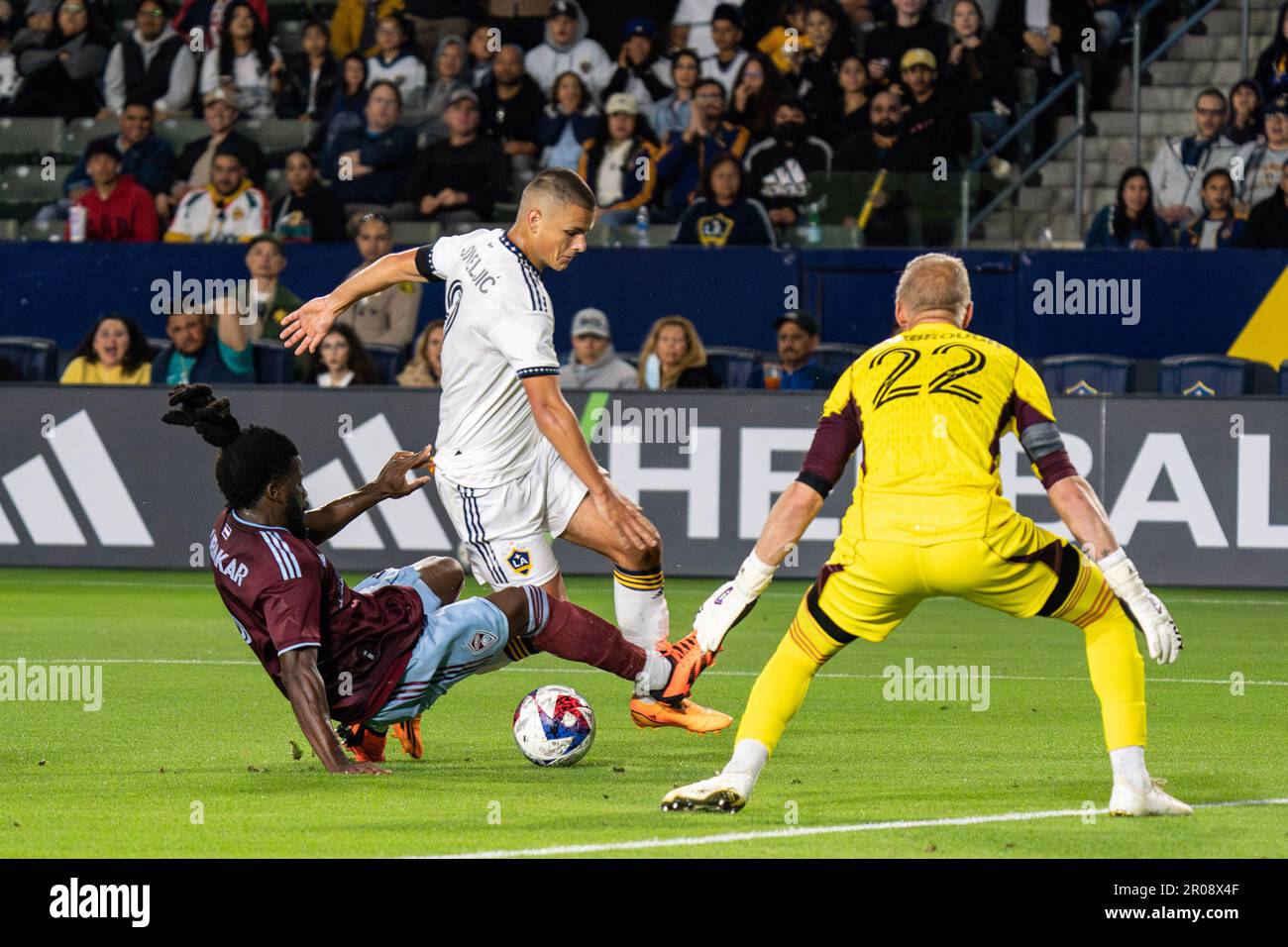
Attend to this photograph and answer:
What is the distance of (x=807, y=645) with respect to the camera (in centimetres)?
636

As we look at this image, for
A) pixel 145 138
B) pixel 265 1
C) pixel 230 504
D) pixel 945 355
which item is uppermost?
pixel 265 1

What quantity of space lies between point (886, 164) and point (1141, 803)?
11418 millimetres

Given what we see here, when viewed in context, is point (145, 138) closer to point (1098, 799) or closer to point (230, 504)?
point (230, 504)

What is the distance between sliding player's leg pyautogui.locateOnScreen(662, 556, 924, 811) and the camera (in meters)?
6.30

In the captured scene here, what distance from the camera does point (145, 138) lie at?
19.2m

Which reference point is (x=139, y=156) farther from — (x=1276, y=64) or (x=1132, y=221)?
(x=1276, y=64)

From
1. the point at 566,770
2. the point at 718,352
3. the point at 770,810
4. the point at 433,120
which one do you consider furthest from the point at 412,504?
the point at 770,810

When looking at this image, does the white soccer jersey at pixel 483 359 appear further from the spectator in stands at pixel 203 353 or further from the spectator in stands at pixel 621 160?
the spectator in stands at pixel 621 160

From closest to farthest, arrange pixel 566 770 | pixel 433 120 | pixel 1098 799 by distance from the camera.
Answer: pixel 1098 799, pixel 566 770, pixel 433 120

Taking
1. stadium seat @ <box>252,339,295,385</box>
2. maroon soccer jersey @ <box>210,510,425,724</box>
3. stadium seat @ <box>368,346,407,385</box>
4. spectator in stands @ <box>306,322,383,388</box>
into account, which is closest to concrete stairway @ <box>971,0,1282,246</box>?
stadium seat @ <box>368,346,407,385</box>

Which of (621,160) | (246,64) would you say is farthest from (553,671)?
(246,64)

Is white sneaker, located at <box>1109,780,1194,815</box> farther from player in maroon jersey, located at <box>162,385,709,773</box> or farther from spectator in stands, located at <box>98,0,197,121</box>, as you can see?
spectator in stands, located at <box>98,0,197,121</box>

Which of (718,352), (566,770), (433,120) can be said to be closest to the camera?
(566,770)
